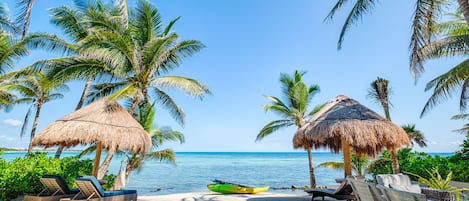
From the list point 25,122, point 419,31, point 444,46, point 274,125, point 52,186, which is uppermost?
point 444,46

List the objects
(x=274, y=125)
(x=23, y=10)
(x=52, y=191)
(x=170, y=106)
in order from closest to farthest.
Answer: (x=23, y=10) → (x=52, y=191) → (x=170, y=106) → (x=274, y=125)

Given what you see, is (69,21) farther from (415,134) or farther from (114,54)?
(415,134)

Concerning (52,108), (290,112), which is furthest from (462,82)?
(52,108)

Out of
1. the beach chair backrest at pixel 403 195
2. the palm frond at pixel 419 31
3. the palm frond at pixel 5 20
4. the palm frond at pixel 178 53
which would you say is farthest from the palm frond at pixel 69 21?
the beach chair backrest at pixel 403 195

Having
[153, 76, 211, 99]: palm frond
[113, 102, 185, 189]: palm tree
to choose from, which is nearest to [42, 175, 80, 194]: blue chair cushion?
[153, 76, 211, 99]: palm frond

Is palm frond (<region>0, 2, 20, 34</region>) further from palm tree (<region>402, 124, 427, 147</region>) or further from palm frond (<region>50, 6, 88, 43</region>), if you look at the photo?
palm tree (<region>402, 124, 427, 147</region>)

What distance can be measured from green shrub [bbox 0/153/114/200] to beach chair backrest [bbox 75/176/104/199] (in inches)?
53.0

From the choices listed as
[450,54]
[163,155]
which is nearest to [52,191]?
[163,155]

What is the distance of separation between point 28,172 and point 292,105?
891 centimetres

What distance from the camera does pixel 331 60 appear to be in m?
12.7

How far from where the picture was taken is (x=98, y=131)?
621 centimetres

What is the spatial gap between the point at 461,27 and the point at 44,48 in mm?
12046

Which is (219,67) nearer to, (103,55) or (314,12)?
(314,12)

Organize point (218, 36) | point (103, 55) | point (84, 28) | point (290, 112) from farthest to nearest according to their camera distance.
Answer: point (218, 36) < point (290, 112) < point (84, 28) < point (103, 55)
